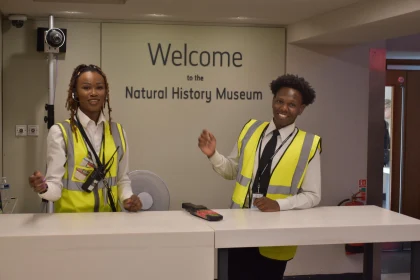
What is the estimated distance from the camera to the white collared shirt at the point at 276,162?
2865mm

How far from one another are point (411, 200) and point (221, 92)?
2.92 m

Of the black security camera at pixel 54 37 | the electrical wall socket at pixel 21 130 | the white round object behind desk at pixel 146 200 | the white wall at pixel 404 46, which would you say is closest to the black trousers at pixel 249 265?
the white round object behind desk at pixel 146 200

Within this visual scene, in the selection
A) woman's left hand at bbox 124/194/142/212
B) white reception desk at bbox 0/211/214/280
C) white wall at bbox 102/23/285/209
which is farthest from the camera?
white wall at bbox 102/23/285/209

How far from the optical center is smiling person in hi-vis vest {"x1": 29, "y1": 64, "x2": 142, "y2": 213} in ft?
9.21

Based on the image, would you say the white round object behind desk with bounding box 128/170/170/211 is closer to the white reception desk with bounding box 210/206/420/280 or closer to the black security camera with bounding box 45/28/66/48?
the white reception desk with bounding box 210/206/420/280

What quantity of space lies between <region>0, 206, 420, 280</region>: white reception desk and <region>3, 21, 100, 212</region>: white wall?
247 centimetres

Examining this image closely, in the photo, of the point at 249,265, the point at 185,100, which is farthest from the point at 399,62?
the point at 249,265

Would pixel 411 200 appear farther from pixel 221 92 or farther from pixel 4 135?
pixel 4 135

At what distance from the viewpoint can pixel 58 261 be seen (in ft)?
6.88

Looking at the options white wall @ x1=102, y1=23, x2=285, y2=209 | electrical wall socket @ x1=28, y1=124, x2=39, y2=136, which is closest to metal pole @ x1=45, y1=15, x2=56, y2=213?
electrical wall socket @ x1=28, y1=124, x2=39, y2=136

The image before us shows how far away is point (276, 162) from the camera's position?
9.78 feet

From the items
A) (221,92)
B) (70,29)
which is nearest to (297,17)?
(221,92)

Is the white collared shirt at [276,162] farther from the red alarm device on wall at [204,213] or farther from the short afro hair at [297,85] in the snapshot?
the red alarm device on wall at [204,213]

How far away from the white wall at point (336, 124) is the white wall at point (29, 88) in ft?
6.34
